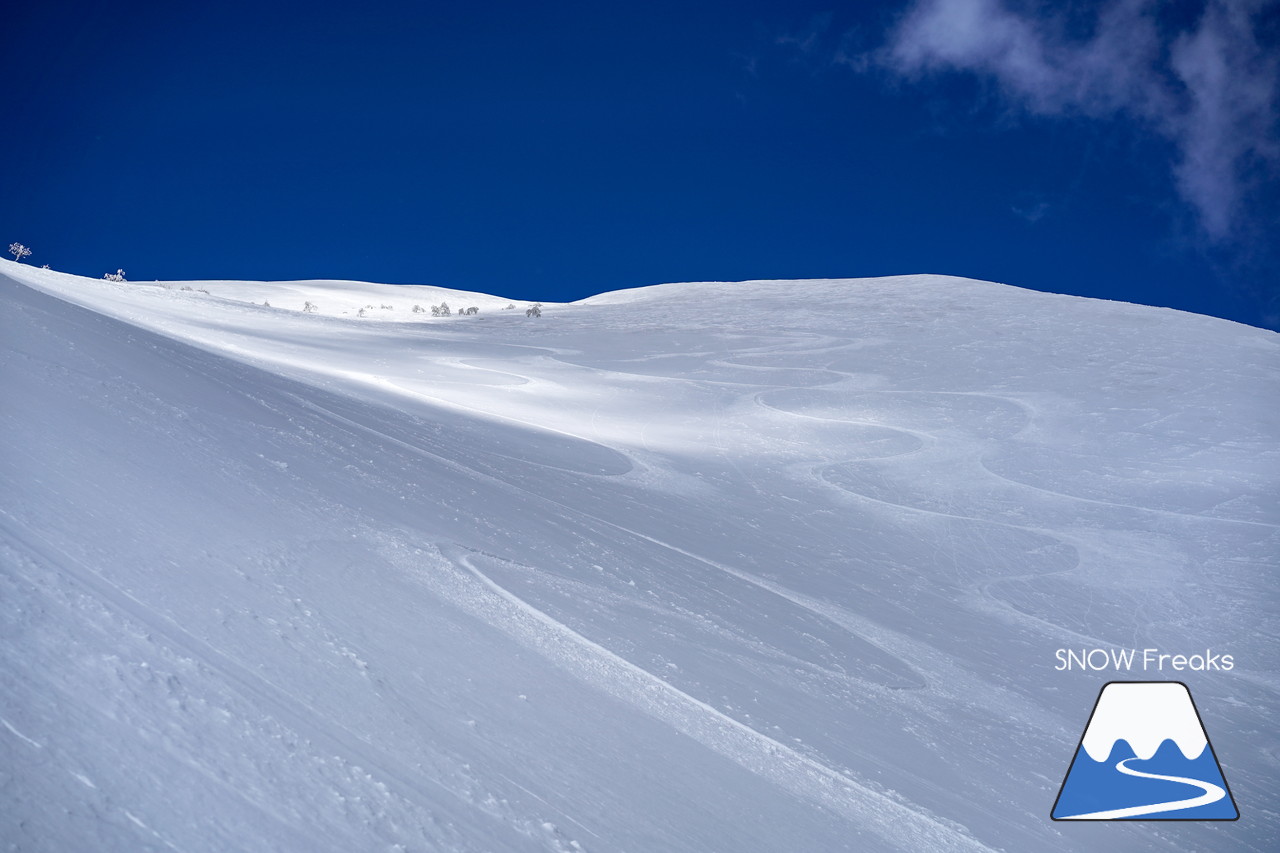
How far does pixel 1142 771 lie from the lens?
2275 mm

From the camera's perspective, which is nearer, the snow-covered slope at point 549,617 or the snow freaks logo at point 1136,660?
the snow-covered slope at point 549,617

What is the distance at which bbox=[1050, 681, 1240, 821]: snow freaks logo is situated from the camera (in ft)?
7.04

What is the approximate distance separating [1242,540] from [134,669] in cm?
557

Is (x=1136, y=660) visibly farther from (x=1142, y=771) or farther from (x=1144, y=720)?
(x=1142, y=771)

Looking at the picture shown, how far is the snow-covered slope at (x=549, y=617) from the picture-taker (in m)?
1.12

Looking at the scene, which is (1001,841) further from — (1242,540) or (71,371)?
(1242,540)

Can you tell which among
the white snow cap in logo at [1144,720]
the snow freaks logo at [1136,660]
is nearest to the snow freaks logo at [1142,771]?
the white snow cap in logo at [1144,720]

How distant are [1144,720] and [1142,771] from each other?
495mm

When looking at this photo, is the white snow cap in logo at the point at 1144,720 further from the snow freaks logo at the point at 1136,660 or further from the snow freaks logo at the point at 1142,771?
the snow freaks logo at the point at 1136,660

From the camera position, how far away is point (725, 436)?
629 cm

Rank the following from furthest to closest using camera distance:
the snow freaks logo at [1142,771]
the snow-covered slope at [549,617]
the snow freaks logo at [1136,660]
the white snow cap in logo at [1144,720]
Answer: the snow freaks logo at [1136,660] → the white snow cap in logo at [1144,720] → the snow freaks logo at [1142,771] → the snow-covered slope at [549,617]

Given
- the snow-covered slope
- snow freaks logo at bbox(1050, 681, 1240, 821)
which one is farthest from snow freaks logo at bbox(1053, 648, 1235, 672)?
snow freaks logo at bbox(1050, 681, 1240, 821)

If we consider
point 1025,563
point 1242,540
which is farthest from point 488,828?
point 1242,540

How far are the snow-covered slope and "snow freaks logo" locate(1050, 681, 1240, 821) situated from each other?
0.06 metres
